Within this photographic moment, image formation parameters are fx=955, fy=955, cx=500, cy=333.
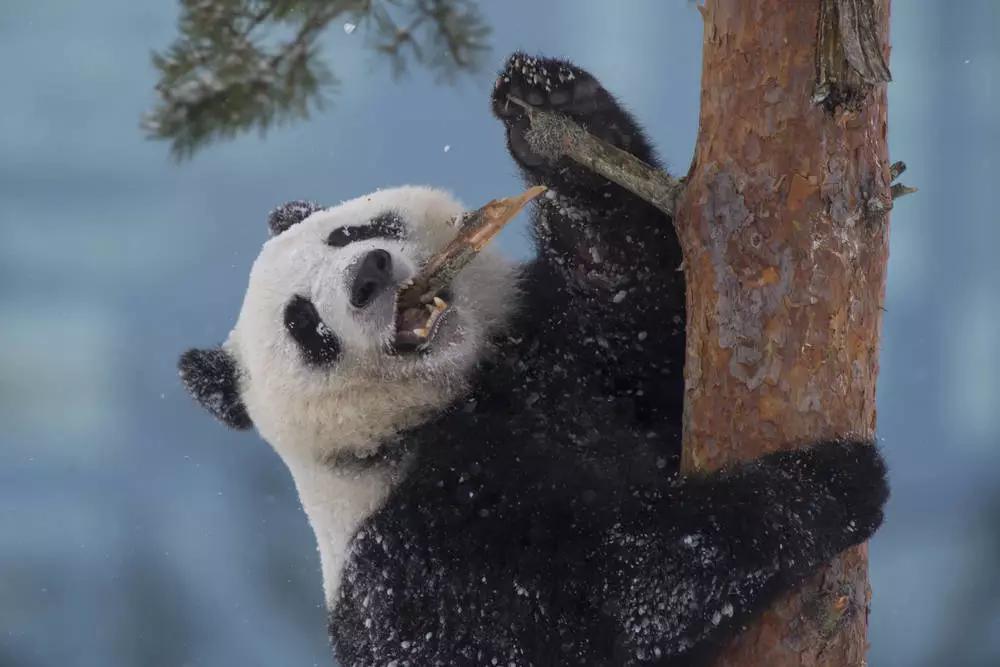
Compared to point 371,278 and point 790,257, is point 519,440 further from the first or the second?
point 790,257

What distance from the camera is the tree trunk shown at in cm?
160

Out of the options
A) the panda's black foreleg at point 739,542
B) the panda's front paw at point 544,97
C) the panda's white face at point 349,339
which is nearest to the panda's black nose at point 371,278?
the panda's white face at point 349,339

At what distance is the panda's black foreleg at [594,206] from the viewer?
6.84 feet

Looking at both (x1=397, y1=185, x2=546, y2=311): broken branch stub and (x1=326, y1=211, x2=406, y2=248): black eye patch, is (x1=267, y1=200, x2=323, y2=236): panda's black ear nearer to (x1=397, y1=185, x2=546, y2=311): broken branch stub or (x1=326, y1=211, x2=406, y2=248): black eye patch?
(x1=326, y1=211, x2=406, y2=248): black eye patch

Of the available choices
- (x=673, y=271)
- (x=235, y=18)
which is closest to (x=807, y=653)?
(x=673, y=271)

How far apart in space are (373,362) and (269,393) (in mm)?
271

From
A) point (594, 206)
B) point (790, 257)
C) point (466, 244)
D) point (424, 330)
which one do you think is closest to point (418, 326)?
point (424, 330)

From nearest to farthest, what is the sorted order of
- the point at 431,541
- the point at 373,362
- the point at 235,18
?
the point at 431,541, the point at 373,362, the point at 235,18

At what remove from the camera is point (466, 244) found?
6.22 ft

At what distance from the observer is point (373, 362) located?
6.74 feet

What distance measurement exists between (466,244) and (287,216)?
764 millimetres

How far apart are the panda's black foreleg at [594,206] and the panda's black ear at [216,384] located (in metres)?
0.83

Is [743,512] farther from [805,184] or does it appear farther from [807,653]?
[805,184]

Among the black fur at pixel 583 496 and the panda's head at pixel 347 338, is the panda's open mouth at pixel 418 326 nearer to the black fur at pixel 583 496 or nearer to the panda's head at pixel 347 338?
the panda's head at pixel 347 338
